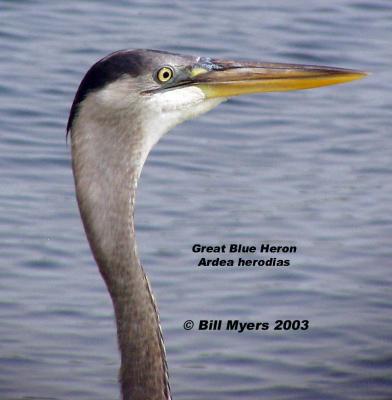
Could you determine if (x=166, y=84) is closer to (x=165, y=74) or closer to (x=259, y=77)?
(x=165, y=74)

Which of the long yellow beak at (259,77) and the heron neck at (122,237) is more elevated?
the long yellow beak at (259,77)

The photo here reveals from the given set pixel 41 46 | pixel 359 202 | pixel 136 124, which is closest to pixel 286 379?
pixel 359 202

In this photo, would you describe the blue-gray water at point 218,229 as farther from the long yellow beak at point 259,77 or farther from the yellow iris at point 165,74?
the yellow iris at point 165,74

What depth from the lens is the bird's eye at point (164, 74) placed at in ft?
18.1

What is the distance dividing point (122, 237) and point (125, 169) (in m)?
0.25

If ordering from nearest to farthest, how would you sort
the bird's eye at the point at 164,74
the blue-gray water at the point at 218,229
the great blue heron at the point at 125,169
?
the great blue heron at the point at 125,169, the bird's eye at the point at 164,74, the blue-gray water at the point at 218,229

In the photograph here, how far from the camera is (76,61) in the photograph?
38.8 ft

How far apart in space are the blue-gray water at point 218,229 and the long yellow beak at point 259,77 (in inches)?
94.9

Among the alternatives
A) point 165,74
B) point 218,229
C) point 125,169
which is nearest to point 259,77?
point 165,74

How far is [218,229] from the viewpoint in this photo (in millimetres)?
9281

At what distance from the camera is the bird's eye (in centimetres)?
553

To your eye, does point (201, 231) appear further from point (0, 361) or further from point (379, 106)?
point (379, 106)

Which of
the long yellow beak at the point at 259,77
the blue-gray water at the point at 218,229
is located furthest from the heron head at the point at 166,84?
the blue-gray water at the point at 218,229

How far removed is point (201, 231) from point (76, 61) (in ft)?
10.2
